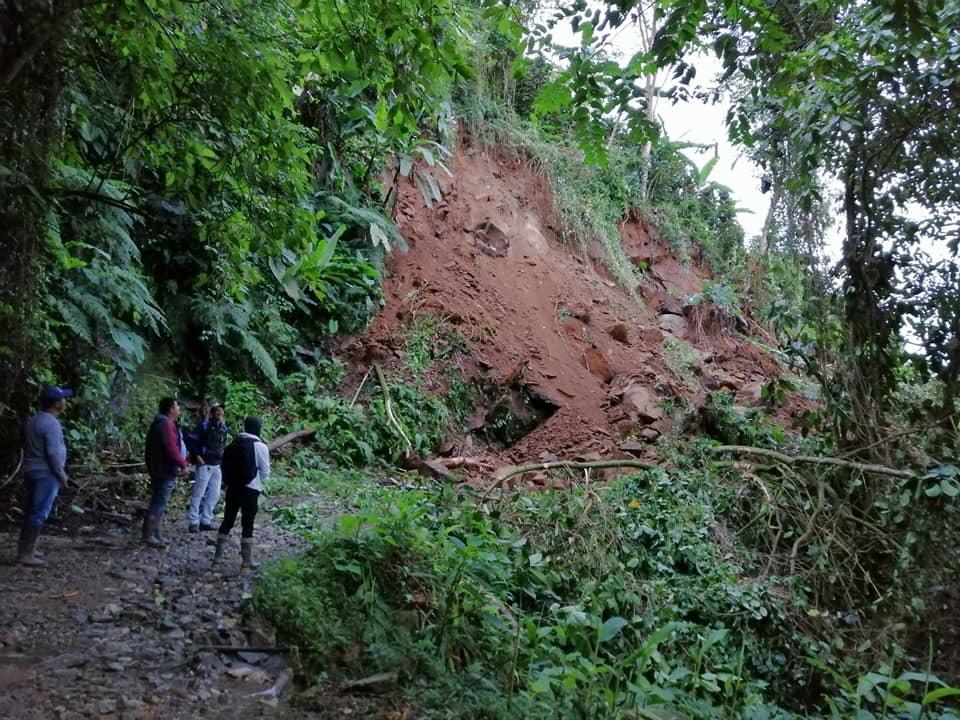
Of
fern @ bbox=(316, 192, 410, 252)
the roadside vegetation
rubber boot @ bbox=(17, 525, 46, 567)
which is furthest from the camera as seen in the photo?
fern @ bbox=(316, 192, 410, 252)

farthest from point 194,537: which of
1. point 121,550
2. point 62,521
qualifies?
point 62,521

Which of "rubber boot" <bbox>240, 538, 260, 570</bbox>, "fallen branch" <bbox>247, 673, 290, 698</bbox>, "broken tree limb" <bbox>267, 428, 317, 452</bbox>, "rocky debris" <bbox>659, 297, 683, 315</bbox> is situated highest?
"rocky debris" <bbox>659, 297, 683, 315</bbox>

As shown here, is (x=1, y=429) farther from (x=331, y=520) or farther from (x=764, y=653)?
(x=764, y=653)

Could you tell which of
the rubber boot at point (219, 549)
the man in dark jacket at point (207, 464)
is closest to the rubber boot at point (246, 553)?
the rubber boot at point (219, 549)

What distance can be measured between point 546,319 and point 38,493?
11.0 metres

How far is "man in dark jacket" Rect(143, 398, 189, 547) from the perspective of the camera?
24.1ft

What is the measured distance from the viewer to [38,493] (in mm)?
6301

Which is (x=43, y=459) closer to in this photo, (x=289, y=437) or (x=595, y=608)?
(x=595, y=608)

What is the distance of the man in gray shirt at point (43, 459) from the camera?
20.4 ft

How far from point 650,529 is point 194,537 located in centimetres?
470

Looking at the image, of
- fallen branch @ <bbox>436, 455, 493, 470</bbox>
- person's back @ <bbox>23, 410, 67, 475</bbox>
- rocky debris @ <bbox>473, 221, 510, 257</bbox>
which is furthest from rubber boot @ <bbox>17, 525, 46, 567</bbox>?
rocky debris @ <bbox>473, 221, 510, 257</bbox>

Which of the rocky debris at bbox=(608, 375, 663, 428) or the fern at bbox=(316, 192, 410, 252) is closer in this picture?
the rocky debris at bbox=(608, 375, 663, 428)

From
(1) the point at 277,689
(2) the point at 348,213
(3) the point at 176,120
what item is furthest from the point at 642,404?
(1) the point at 277,689

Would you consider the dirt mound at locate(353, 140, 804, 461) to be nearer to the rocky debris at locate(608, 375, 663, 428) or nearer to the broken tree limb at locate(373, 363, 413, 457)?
the rocky debris at locate(608, 375, 663, 428)
